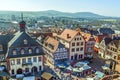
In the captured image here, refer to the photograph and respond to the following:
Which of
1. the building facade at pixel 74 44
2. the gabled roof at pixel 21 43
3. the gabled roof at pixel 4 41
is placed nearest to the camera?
the gabled roof at pixel 21 43

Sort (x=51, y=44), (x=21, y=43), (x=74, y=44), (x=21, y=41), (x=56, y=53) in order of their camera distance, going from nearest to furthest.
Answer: (x=21, y=43) < (x=21, y=41) < (x=56, y=53) < (x=51, y=44) < (x=74, y=44)

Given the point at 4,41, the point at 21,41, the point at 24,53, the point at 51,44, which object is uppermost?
the point at 21,41

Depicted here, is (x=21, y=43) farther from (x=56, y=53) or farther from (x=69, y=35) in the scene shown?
(x=69, y=35)

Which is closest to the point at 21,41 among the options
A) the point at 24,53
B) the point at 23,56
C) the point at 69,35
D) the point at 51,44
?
the point at 24,53

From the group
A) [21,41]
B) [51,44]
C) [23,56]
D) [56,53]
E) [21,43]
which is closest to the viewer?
[23,56]

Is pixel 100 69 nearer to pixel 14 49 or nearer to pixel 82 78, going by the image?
pixel 82 78

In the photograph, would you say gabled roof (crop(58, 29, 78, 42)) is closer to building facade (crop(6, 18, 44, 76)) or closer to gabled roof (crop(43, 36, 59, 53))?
gabled roof (crop(43, 36, 59, 53))

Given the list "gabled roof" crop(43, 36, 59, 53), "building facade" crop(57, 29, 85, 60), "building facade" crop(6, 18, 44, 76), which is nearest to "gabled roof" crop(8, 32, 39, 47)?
"building facade" crop(6, 18, 44, 76)

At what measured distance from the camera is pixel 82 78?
45.9 meters

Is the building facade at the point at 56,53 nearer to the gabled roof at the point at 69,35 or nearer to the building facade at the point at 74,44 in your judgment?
the building facade at the point at 74,44

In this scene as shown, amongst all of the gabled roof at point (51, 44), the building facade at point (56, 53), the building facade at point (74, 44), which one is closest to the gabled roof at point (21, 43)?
the building facade at point (56, 53)

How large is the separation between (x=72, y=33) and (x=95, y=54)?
57.5ft

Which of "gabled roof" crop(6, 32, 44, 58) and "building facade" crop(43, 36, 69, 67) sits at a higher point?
"gabled roof" crop(6, 32, 44, 58)

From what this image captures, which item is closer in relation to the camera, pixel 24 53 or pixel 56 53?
pixel 24 53
